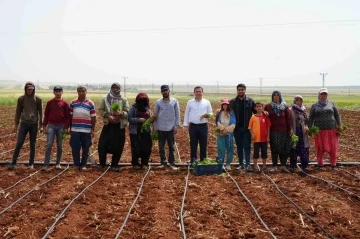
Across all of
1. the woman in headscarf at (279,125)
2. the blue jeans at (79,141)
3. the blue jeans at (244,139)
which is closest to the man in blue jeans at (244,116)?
the blue jeans at (244,139)

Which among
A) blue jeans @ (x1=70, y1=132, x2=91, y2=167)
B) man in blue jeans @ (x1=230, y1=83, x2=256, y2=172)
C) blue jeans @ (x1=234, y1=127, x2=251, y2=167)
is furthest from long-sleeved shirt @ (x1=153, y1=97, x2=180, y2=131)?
blue jeans @ (x1=70, y1=132, x2=91, y2=167)

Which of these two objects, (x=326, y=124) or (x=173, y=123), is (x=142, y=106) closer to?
(x=173, y=123)

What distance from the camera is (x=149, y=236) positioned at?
4527 mm

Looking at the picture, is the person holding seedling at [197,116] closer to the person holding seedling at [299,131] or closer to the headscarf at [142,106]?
the headscarf at [142,106]

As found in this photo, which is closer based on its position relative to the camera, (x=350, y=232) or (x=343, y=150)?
(x=350, y=232)

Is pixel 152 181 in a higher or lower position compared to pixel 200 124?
lower

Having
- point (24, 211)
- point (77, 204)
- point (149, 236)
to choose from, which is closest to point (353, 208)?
point (149, 236)

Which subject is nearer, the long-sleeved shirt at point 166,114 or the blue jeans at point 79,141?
the blue jeans at point 79,141

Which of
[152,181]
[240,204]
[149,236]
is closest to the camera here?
[149,236]

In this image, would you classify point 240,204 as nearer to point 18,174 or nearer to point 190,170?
point 190,170

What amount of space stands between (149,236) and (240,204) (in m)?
1.75

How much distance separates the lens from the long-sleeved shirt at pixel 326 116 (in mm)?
8031

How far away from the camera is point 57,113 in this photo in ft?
25.1

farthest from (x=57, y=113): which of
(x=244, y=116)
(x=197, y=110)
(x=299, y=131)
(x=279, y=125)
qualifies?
(x=299, y=131)
